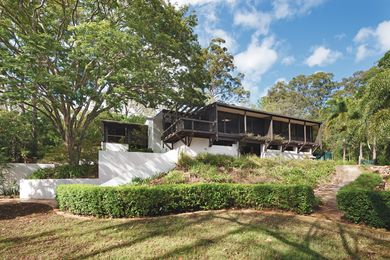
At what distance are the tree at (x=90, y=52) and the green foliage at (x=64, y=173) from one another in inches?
41.7

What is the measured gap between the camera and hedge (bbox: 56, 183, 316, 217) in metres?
8.46

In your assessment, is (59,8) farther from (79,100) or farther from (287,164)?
(287,164)

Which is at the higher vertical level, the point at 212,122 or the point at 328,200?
the point at 212,122

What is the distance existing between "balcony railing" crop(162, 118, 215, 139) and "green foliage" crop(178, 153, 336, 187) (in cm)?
244

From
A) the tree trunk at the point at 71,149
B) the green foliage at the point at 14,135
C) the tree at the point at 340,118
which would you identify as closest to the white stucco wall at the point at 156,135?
the tree trunk at the point at 71,149

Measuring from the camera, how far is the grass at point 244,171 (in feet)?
45.5

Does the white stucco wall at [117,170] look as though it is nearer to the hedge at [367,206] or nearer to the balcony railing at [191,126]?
the balcony railing at [191,126]

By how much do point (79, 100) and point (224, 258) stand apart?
11.6 m

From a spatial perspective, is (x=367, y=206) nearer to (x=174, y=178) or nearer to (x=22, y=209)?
(x=174, y=178)

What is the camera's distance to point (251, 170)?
1555 centimetres

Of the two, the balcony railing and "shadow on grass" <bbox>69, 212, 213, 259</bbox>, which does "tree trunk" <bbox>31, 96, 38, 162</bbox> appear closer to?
the balcony railing

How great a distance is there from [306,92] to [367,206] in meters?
45.7

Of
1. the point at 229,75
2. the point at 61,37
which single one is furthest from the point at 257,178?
the point at 229,75

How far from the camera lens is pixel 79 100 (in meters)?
13.6
